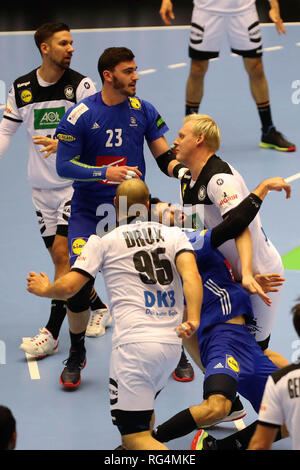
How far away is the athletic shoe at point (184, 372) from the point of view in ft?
22.0

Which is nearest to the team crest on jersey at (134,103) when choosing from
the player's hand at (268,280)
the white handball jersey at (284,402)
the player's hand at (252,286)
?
the player's hand at (268,280)

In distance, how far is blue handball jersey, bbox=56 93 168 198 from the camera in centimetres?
666

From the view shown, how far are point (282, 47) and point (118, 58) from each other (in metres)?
9.96

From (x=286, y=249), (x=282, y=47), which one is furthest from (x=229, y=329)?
(x=282, y=47)

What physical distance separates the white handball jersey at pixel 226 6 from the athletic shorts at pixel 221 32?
0.05 meters

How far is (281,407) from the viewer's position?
425cm

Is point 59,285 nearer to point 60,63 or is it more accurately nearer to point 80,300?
point 80,300

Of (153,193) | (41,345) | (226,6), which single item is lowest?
(153,193)

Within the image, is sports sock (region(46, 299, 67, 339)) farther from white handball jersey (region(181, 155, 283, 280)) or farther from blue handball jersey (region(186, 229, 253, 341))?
blue handball jersey (region(186, 229, 253, 341))

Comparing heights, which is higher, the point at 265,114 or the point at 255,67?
the point at 255,67

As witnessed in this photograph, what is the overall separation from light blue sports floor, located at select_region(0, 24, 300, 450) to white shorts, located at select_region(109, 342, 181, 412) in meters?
0.85

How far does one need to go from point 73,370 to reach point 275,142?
573 cm

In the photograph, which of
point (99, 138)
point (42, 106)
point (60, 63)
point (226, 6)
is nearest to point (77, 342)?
point (99, 138)

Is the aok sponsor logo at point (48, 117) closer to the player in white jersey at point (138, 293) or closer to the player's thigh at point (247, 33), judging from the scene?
the player in white jersey at point (138, 293)
